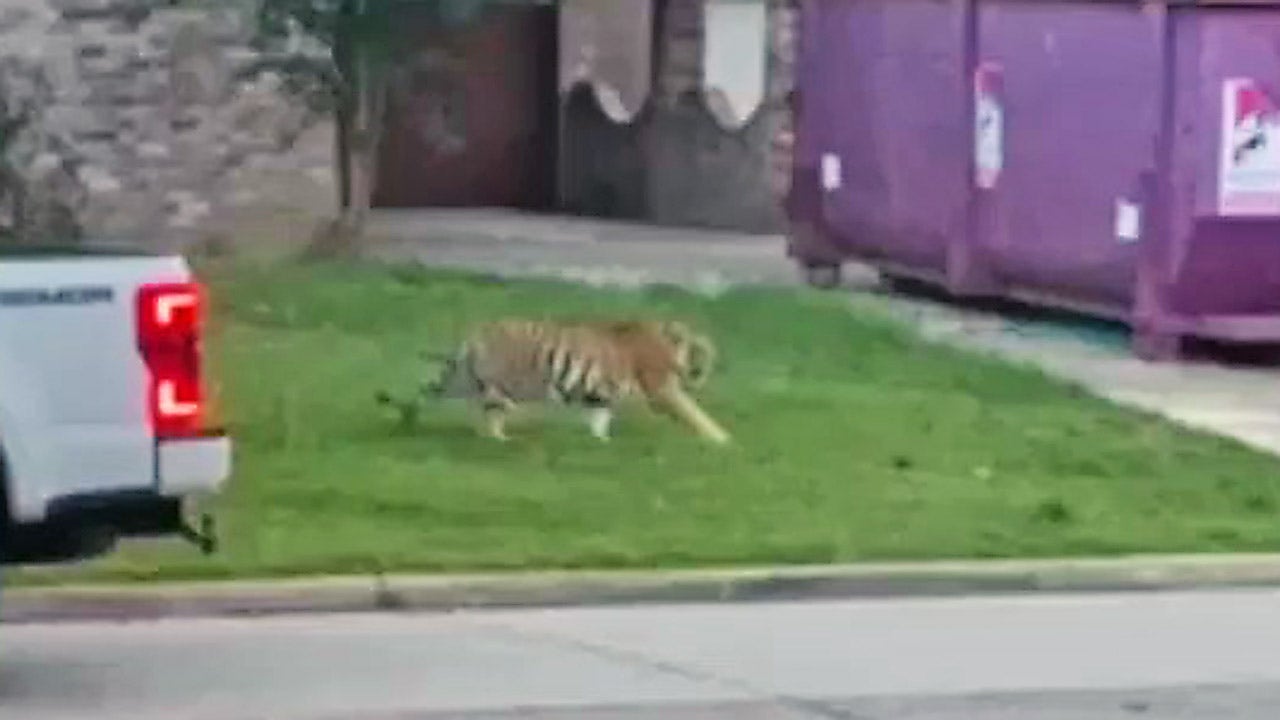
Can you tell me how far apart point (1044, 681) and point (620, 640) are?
1595 mm

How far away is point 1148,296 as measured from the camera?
69.6ft

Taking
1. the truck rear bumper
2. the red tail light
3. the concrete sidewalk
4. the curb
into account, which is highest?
the red tail light

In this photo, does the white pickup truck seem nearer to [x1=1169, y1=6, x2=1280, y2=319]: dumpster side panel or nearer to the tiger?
the tiger

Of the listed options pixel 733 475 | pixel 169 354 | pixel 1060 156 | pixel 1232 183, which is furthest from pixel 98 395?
pixel 1060 156

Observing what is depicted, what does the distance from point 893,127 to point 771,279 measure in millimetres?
1822

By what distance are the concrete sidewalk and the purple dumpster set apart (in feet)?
0.97

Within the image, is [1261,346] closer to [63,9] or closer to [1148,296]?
[1148,296]

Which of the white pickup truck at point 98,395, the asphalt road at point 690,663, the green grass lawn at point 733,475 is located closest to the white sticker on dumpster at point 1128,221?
the green grass lawn at point 733,475

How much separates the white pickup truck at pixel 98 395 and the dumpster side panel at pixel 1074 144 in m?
11.3

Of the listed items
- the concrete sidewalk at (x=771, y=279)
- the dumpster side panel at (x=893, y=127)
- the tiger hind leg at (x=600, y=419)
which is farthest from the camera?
the dumpster side panel at (x=893, y=127)

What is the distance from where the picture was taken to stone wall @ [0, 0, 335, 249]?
27.3 metres

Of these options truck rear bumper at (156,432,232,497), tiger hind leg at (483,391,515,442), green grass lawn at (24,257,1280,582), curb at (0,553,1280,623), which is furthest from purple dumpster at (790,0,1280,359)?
truck rear bumper at (156,432,232,497)

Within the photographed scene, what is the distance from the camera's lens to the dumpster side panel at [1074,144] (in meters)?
21.4

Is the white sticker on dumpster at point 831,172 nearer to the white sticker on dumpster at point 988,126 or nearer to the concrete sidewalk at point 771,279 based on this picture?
the concrete sidewalk at point 771,279
